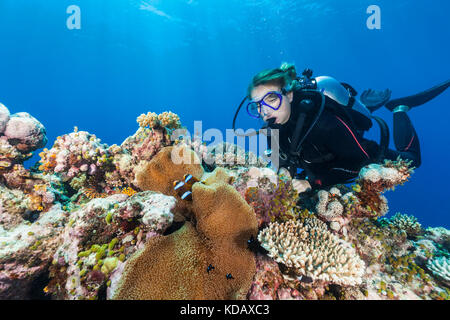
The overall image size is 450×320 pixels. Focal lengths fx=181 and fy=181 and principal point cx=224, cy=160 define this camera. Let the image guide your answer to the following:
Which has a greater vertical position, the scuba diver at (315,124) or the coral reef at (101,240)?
the scuba diver at (315,124)

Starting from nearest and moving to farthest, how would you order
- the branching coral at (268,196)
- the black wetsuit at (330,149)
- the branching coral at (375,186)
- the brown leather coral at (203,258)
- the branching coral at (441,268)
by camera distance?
1. the brown leather coral at (203,258)
2. the branching coral at (441,268)
3. the branching coral at (268,196)
4. the branching coral at (375,186)
5. the black wetsuit at (330,149)

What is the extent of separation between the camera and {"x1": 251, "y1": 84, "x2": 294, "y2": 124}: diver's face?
4.17 meters

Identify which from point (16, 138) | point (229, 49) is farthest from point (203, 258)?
point (229, 49)

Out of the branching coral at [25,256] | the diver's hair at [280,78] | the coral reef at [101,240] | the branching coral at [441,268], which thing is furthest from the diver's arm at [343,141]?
the branching coral at [25,256]

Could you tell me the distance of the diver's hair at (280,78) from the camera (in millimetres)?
4117

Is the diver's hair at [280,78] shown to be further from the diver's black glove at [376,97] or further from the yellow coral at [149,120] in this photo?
the diver's black glove at [376,97]

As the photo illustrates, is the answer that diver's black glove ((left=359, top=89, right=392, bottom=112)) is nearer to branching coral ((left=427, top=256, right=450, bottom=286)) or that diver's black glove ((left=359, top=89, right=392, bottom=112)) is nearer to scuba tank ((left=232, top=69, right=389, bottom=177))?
scuba tank ((left=232, top=69, right=389, bottom=177))

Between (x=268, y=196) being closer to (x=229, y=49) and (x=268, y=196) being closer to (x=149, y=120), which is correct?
(x=149, y=120)

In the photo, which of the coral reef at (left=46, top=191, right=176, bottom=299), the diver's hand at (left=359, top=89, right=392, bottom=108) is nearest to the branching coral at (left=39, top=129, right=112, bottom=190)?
the coral reef at (left=46, top=191, right=176, bottom=299)

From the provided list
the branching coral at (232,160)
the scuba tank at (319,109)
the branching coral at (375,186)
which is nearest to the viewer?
the branching coral at (375,186)

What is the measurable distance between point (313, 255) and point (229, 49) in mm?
62891

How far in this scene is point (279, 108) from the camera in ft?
13.7

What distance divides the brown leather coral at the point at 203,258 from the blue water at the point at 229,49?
41558 mm

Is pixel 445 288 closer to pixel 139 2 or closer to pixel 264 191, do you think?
pixel 264 191
